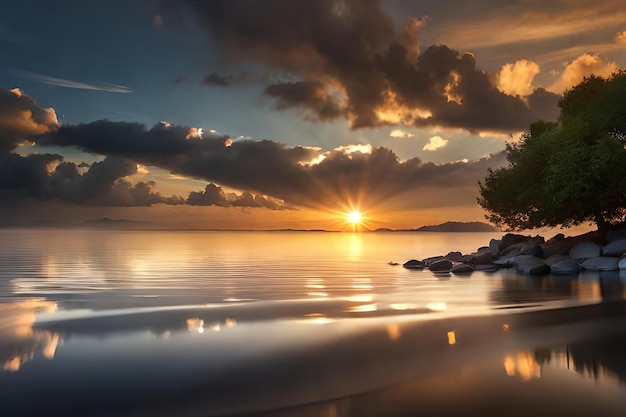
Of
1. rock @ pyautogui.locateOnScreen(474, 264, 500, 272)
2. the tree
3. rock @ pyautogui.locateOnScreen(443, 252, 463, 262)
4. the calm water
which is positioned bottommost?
the calm water

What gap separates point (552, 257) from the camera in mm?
39844

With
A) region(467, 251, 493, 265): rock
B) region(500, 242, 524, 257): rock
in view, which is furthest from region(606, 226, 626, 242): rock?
region(467, 251, 493, 265): rock

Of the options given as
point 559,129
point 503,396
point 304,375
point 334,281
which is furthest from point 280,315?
point 559,129

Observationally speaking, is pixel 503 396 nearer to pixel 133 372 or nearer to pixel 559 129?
pixel 133 372

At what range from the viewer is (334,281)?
3180 cm


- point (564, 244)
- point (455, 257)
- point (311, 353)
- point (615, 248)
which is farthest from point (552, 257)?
point (311, 353)

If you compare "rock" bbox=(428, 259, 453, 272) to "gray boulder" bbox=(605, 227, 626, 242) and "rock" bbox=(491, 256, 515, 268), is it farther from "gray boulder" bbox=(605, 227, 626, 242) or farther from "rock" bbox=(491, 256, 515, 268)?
"gray boulder" bbox=(605, 227, 626, 242)

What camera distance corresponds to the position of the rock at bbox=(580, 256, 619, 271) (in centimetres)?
3659

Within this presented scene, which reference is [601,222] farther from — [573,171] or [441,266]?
[441,266]

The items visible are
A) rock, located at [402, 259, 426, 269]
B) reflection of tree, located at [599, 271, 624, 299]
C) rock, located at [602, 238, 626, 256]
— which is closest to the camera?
reflection of tree, located at [599, 271, 624, 299]

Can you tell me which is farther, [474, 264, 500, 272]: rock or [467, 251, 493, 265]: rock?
[467, 251, 493, 265]: rock

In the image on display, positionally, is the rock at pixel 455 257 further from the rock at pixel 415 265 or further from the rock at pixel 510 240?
the rock at pixel 415 265

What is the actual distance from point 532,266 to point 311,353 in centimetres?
2845

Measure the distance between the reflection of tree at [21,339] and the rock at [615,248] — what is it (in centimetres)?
3878
